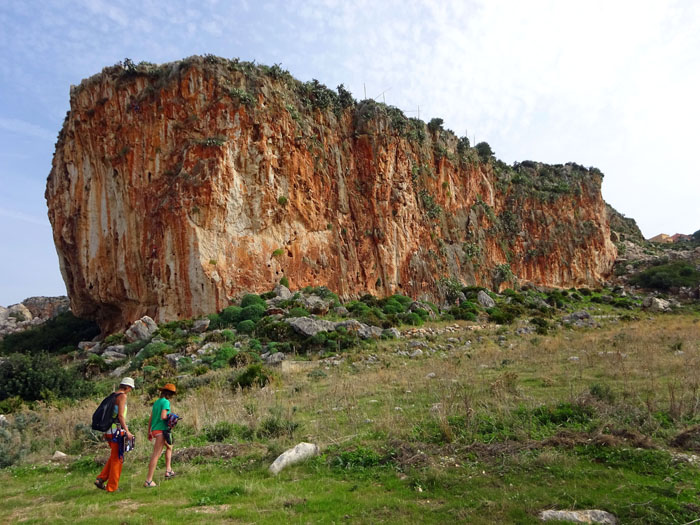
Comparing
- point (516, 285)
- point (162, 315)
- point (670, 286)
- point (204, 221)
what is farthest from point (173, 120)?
point (670, 286)

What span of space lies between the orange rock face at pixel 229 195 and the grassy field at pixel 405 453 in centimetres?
1399

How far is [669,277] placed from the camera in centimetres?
4409

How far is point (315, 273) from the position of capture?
2834cm

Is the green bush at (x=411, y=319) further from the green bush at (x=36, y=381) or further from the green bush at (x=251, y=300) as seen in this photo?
the green bush at (x=36, y=381)

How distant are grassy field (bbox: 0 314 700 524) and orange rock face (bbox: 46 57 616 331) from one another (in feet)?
45.9

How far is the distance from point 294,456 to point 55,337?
3451cm

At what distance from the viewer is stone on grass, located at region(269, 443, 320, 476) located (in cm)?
614

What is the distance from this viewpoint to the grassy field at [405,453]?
4602 mm

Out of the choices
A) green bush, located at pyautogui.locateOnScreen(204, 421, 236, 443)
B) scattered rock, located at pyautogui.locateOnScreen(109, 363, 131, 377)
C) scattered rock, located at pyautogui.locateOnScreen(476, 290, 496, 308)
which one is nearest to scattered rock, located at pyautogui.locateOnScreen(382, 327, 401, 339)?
scattered rock, located at pyautogui.locateOnScreen(109, 363, 131, 377)

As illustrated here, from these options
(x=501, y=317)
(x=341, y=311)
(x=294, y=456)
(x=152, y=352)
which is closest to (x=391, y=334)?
(x=341, y=311)

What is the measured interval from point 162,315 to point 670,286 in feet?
148

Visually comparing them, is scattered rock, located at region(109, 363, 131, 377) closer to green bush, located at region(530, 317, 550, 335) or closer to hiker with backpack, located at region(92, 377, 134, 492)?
hiker with backpack, located at region(92, 377, 134, 492)

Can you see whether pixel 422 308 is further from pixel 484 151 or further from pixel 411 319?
pixel 484 151

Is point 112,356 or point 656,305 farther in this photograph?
point 656,305
